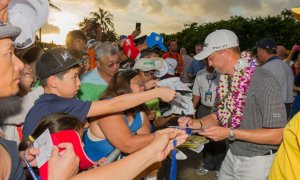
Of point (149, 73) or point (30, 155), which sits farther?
point (149, 73)

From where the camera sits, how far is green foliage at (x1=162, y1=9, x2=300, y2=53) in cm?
2846

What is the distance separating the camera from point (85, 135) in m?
3.15

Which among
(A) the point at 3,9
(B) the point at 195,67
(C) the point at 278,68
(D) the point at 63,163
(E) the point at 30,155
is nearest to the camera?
(D) the point at 63,163

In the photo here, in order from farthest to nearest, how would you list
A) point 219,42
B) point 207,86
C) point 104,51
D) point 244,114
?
point 207,86, point 104,51, point 219,42, point 244,114

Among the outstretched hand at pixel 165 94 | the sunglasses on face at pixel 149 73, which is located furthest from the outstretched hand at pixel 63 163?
the sunglasses on face at pixel 149 73

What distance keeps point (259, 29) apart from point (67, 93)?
A: 31.2m

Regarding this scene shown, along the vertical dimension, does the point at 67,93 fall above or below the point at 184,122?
above

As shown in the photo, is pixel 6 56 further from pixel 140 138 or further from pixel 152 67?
pixel 152 67

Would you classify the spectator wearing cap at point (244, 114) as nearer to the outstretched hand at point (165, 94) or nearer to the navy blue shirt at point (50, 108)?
the outstretched hand at point (165, 94)

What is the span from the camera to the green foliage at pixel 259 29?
93.4ft

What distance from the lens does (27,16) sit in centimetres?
279

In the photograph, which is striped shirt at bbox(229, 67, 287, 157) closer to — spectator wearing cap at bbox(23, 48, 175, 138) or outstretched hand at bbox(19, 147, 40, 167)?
spectator wearing cap at bbox(23, 48, 175, 138)

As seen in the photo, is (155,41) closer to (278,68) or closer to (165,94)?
(165,94)

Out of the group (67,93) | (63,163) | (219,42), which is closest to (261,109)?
(219,42)
